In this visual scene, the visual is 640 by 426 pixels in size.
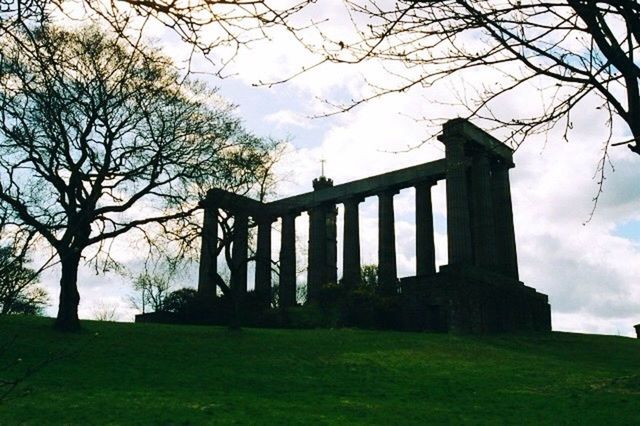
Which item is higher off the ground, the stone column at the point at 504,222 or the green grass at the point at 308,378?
the stone column at the point at 504,222

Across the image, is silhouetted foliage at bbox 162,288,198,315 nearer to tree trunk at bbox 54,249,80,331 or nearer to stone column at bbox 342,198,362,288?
stone column at bbox 342,198,362,288

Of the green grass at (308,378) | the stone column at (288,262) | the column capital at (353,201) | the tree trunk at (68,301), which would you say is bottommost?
the green grass at (308,378)

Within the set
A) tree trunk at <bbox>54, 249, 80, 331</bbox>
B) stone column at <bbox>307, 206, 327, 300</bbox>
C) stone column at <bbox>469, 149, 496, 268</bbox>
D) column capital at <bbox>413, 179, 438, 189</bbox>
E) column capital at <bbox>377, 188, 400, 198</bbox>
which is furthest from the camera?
stone column at <bbox>307, 206, 327, 300</bbox>

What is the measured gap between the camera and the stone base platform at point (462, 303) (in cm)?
3762

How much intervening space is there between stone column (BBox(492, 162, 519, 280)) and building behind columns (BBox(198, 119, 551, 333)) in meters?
0.08

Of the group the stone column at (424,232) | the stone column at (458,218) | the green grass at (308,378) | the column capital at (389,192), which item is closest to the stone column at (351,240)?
the column capital at (389,192)

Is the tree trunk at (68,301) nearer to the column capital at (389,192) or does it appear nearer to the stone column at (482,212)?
the column capital at (389,192)

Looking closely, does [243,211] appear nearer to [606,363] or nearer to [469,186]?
[606,363]

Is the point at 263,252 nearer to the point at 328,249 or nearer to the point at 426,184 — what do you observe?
the point at 328,249

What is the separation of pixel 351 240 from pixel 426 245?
22.1 ft

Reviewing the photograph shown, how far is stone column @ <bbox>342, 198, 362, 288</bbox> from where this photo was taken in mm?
51562

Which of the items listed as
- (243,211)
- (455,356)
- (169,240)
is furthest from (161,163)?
(455,356)

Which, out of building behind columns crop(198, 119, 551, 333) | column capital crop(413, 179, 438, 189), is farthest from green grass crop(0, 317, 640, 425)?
column capital crop(413, 179, 438, 189)

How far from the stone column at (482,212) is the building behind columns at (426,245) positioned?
74 mm
